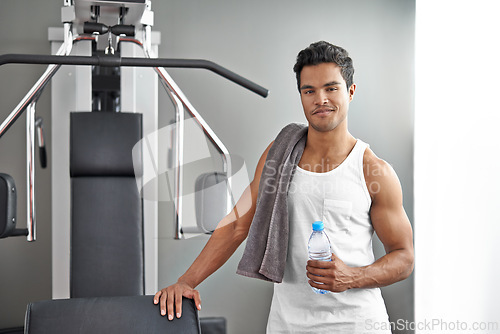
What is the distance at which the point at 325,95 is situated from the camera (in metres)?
1.46

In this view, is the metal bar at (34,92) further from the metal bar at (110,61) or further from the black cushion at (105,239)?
the black cushion at (105,239)

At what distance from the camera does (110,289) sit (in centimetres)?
180

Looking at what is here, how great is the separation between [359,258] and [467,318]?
788mm

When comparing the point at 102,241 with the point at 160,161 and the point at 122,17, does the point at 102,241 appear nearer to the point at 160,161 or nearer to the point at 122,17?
the point at 160,161

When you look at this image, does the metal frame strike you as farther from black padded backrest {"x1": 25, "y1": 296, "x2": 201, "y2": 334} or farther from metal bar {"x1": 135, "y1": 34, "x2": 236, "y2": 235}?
black padded backrest {"x1": 25, "y1": 296, "x2": 201, "y2": 334}

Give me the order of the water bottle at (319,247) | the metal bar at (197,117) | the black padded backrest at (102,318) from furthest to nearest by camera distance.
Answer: the metal bar at (197,117)
the water bottle at (319,247)
the black padded backrest at (102,318)

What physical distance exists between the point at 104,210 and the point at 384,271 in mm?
993

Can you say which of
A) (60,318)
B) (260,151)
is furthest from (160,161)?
(60,318)

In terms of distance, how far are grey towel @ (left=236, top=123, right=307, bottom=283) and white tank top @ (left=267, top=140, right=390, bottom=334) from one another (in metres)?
0.04

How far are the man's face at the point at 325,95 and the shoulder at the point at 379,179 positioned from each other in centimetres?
16

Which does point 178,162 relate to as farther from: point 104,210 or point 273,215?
point 273,215

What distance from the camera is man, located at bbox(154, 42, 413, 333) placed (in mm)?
1462

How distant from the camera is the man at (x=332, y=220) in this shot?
4.80 feet

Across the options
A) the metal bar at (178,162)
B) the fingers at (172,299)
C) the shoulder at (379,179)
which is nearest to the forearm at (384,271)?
the shoulder at (379,179)
